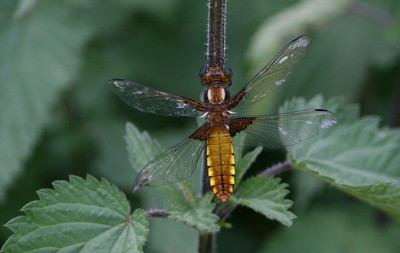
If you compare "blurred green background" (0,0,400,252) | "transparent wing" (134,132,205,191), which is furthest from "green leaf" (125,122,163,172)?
"blurred green background" (0,0,400,252)

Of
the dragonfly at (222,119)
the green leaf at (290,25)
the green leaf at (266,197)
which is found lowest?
the green leaf at (266,197)

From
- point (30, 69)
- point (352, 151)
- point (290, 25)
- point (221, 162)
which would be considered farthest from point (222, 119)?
point (30, 69)

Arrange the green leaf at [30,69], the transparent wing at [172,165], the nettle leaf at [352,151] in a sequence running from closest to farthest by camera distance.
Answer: the transparent wing at [172,165] → the nettle leaf at [352,151] → the green leaf at [30,69]

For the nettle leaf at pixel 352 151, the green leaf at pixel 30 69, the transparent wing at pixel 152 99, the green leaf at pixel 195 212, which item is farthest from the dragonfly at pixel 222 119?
the green leaf at pixel 30 69

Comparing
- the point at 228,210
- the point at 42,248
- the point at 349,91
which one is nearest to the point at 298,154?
the point at 228,210

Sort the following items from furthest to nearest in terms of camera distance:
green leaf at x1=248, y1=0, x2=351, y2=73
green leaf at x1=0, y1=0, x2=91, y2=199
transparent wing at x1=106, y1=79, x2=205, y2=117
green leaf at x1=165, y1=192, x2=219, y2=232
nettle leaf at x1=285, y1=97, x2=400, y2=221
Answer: green leaf at x1=0, y1=0, x2=91, y2=199
green leaf at x1=248, y1=0, x2=351, y2=73
nettle leaf at x1=285, y1=97, x2=400, y2=221
transparent wing at x1=106, y1=79, x2=205, y2=117
green leaf at x1=165, y1=192, x2=219, y2=232

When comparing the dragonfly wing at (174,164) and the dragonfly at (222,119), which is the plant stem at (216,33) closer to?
the dragonfly at (222,119)

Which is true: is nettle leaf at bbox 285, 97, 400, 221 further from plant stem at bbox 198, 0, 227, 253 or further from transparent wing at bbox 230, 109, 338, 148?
plant stem at bbox 198, 0, 227, 253

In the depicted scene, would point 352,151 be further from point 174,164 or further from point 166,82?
point 166,82
